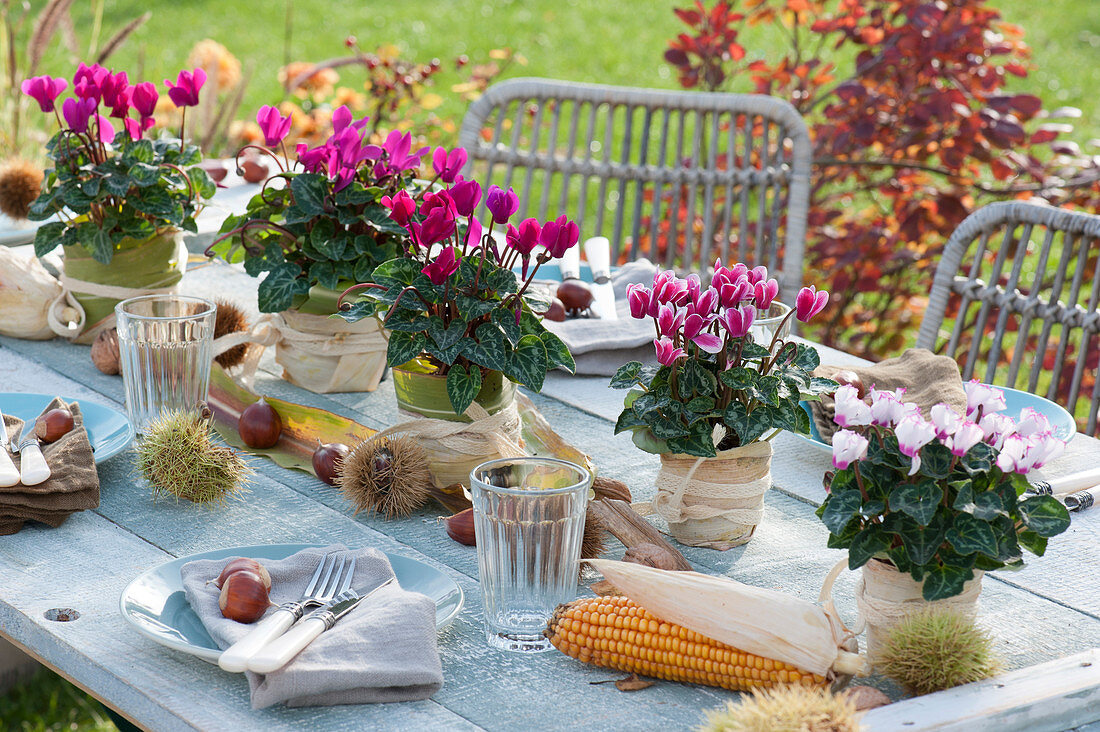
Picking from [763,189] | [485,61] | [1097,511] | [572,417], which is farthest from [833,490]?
[485,61]

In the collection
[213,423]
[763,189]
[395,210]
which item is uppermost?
[395,210]

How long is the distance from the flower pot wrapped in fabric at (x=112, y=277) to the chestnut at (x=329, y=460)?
54 centimetres

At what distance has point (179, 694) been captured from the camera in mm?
913

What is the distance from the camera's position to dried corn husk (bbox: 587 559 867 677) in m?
0.92

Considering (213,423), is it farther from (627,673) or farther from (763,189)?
(763,189)

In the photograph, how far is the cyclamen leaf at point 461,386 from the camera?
49.1 inches

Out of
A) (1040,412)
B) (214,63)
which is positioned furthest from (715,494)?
(214,63)

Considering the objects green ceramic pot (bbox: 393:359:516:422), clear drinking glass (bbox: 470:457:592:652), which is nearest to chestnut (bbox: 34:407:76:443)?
green ceramic pot (bbox: 393:359:516:422)

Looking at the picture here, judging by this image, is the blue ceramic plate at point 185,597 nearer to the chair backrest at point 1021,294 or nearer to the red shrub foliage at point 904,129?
the chair backrest at point 1021,294

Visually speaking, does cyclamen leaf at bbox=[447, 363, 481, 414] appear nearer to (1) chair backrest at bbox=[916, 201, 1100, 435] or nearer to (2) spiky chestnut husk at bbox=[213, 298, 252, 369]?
(2) spiky chestnut husk at bbox=[213, 298, 252, 369]

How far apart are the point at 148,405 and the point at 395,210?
436 millimetres

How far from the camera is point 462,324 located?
124cm

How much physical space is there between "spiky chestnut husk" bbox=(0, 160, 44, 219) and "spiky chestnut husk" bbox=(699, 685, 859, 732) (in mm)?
1745

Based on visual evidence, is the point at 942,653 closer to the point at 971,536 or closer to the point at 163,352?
the point at 971,536
